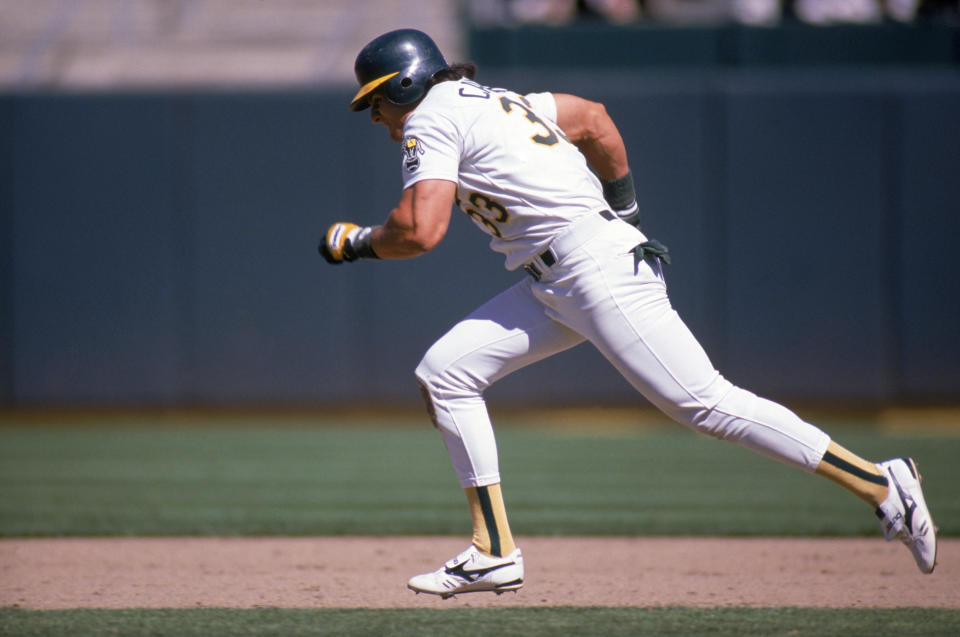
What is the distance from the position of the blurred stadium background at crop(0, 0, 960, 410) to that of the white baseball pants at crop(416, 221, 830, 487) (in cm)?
608

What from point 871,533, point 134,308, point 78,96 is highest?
point 78,96

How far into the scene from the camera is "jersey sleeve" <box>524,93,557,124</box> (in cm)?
366

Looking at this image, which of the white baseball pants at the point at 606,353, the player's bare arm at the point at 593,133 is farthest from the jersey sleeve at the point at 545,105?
the white baseball pants at the point at 606,353

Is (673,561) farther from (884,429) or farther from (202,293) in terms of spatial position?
(202,293)

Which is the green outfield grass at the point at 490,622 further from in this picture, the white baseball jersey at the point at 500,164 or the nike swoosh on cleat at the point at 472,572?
the white baseball jersey at the point at 500,164

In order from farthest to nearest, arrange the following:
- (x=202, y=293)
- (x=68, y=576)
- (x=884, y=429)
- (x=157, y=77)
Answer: (x=157, y=77) < (x=202, y=293) < (x=884, y=429) < (x=68, y=576)

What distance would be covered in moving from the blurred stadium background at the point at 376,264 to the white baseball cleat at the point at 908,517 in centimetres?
610

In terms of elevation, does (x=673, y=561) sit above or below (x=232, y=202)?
below

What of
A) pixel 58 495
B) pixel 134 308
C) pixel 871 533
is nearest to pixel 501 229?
pixel 871 533

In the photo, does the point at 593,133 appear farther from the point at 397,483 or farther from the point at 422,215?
the point at 397,483

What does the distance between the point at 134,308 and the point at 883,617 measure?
7565 mm

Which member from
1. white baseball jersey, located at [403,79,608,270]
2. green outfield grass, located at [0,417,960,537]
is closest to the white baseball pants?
white baseball jersey, located at [403,79,608,270]

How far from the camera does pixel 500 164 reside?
3385 mm

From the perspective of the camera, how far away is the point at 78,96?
967 cm
